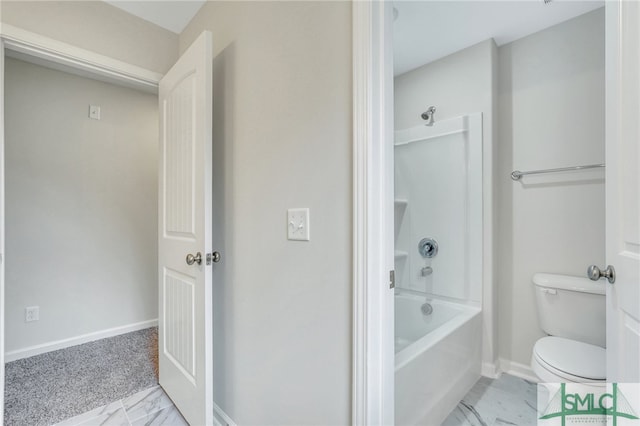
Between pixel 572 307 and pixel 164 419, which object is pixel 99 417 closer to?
pixel 164 419

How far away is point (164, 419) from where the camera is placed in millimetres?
1584

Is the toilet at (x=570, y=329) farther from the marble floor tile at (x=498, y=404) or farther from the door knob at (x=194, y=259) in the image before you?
the door knob at (x=194, y=259)

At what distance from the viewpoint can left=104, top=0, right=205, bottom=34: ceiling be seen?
5.57 feet

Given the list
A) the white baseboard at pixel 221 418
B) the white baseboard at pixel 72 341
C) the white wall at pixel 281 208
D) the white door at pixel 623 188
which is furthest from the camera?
the white baseboard at pixel 72 341

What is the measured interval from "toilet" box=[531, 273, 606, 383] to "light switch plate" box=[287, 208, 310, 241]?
54.5 inches

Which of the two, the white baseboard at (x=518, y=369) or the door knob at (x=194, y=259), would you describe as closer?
the door knob at (x=194, y=259)

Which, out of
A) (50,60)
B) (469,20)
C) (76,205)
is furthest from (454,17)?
(76,205)

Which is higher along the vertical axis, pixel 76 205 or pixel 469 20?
pixel 469 20

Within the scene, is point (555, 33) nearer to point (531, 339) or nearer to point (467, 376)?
point (531, 339)

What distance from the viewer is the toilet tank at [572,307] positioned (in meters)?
1.63

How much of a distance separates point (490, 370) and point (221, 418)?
Result: 5.68 ft

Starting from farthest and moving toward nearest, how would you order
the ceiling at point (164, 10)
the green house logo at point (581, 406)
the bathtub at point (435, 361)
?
the ceiling at point (164, 10)
the bathtub at point (435, 361)
the green house logo at point (581, 406)

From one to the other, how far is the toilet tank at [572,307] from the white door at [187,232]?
193cm

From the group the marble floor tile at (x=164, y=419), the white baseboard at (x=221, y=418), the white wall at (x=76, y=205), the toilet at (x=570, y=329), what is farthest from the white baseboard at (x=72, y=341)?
the toilet at (x=570, y=329)
